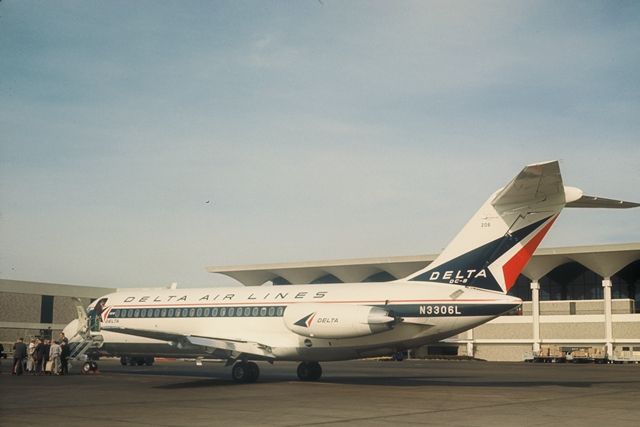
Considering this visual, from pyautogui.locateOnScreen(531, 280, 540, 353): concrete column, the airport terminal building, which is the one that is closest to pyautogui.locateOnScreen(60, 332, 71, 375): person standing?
the airport terminal building

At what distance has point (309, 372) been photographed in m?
23.5

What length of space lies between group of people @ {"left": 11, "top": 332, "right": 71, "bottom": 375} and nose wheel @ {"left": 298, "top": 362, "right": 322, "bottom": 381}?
917cm

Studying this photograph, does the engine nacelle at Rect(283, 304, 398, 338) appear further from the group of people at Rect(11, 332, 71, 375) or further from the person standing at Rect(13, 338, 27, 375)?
the person standing at Rect(13, 338, 27, 375)

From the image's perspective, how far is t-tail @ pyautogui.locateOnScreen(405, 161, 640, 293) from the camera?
1809 cm

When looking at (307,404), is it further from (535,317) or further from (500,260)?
(535,317)

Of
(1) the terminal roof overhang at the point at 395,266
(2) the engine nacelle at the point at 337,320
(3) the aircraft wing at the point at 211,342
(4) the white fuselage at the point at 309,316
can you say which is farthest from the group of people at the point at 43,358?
(1) the terminal roof overhang at the point at 395,266

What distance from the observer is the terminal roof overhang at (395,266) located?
5038cm

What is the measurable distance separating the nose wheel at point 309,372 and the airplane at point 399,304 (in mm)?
32

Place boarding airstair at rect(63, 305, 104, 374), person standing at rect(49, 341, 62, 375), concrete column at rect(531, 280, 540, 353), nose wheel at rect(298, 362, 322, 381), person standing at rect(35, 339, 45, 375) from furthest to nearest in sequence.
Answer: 1. concrete column at rect(531, 280, 540, 353)
2. boarding airstair at rect(63, 305, 104, 374)
3. person standing at rect(35, 339, 45, 375)
4. person standing at rect(49, 341, 62, 375)
5. nose wheel at rect(298, 362, 322, 381)

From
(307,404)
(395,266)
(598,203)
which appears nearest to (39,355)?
(307,404)

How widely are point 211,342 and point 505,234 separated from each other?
8.80 m

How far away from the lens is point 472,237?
19.6 meters

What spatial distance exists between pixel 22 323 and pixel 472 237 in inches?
1688

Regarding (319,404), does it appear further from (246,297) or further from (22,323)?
(22,323)
